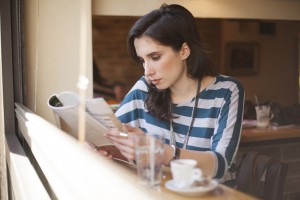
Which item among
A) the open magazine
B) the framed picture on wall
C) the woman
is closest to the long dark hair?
the woman

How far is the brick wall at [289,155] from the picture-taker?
304 cm

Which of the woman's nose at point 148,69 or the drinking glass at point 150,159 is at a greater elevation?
the woman's nose at point 148,69

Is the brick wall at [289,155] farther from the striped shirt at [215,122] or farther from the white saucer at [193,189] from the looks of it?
the white saucer at [193,189]

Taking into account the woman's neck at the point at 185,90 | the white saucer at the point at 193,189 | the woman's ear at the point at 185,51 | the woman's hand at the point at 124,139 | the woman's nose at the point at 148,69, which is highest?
the woman's ear at the point at 185,51

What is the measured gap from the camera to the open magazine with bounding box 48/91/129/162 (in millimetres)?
1273

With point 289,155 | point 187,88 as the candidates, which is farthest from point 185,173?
point 289,155

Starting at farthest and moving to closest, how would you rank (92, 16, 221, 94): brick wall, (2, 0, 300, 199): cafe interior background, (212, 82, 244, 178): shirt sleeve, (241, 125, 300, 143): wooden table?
(92, 16, 221, 94): brick wall → (241, 125, 300, 143): wooden table → (2, 0, 300, 199): cafe interior background → (212, 82, 244, 178): shirt sleeve

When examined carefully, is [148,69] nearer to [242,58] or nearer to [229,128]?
[229,128]

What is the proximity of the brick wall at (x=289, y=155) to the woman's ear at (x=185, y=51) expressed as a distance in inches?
60.8

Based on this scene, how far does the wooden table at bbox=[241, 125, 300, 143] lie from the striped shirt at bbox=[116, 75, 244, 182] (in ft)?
4.54

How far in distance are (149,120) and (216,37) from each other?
14.6 feet

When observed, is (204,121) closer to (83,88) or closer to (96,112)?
(96,112)

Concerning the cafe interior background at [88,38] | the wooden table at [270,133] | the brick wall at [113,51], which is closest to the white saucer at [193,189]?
the cafe interior background at [88,38]

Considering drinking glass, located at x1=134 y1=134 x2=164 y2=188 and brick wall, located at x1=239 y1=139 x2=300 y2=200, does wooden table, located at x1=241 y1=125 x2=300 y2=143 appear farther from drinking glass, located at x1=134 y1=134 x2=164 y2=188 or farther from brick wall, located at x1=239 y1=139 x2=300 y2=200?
drinking glass, located at x1=134 y1=134 x2=164 y2=188
